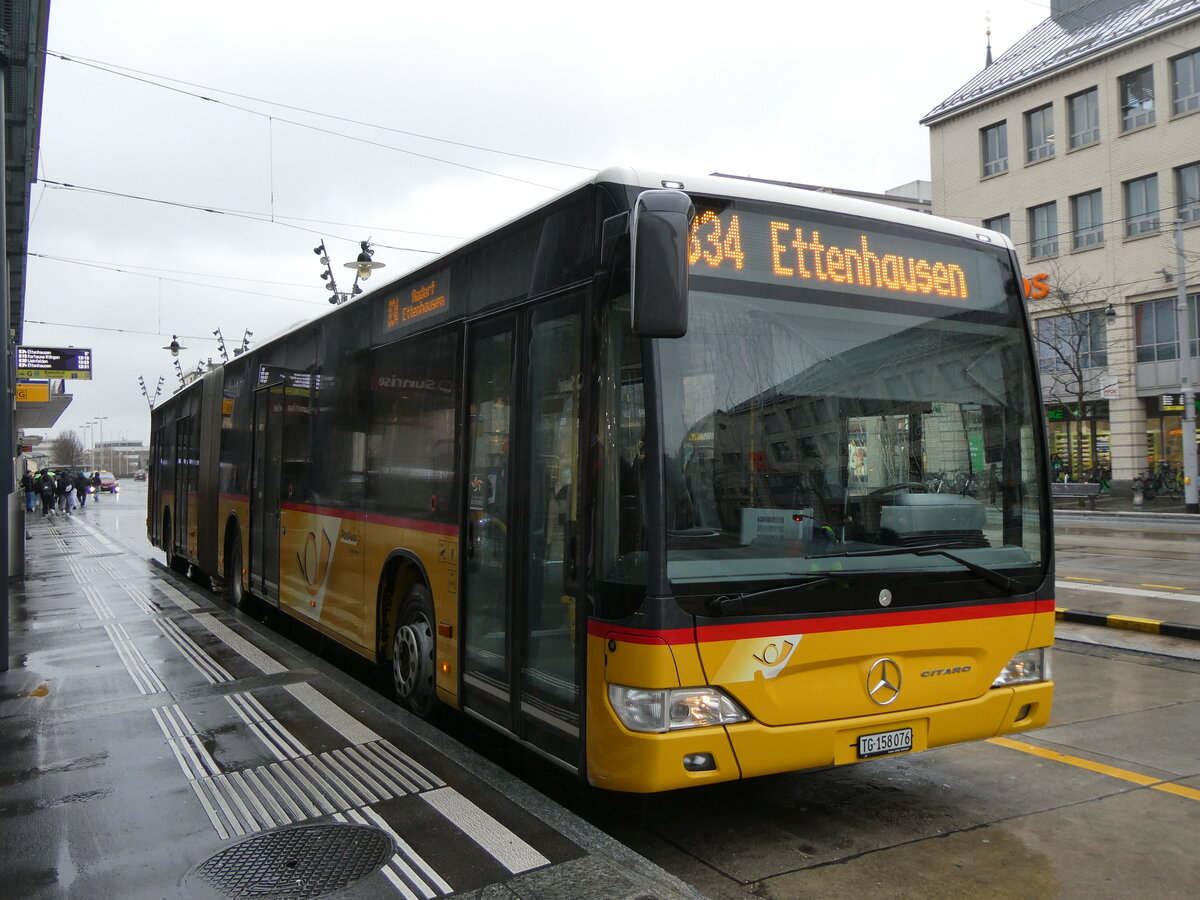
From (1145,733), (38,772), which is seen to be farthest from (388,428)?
(1145,733)

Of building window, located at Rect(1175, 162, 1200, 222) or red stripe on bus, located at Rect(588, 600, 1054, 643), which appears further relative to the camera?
building window, located at Rect(1175, 162, 1200, 222)

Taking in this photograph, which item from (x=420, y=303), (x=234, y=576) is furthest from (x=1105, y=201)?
(x=420, y=303)

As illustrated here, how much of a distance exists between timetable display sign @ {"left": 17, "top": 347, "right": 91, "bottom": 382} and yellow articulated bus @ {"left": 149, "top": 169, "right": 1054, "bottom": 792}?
93.2ft

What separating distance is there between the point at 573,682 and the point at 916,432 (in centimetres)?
199

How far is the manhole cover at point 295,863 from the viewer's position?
12.6 ft

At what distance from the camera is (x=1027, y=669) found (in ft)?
16.4

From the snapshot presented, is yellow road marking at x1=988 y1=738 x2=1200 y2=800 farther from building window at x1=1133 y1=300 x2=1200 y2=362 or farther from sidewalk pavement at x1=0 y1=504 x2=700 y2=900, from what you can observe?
building window at x1=1133 y1=300 x2=1200 y2=362

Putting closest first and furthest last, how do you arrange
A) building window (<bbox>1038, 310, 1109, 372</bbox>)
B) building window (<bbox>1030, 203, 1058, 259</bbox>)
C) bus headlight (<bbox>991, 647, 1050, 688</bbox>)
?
bus headlight (<bbox>991, 647, 1050, 688</bbox>) → building window (<bbox>1038, 310, 1109, 372</bbox>) → building window (<bbox>1030, 203, 1058, 259</bbox>)

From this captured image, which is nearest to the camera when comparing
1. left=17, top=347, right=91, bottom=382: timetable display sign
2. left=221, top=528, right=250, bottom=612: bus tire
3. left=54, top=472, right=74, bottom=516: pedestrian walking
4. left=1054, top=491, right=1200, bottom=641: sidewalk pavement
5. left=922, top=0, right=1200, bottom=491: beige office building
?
left=1054, top=491, right=1200, bottom=641: sidewalk pavement

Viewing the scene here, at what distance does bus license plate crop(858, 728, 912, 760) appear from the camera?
4.40 m

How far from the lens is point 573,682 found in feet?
14.8

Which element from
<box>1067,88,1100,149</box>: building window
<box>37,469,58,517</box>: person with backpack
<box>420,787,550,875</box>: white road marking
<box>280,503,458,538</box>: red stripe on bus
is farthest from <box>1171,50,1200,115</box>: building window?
<box>37,469,58,517</box>: person with backpack

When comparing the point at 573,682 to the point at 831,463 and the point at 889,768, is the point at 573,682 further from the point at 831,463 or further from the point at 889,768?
the point at 889,768

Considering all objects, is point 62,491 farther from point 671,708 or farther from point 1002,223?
point 671,708
